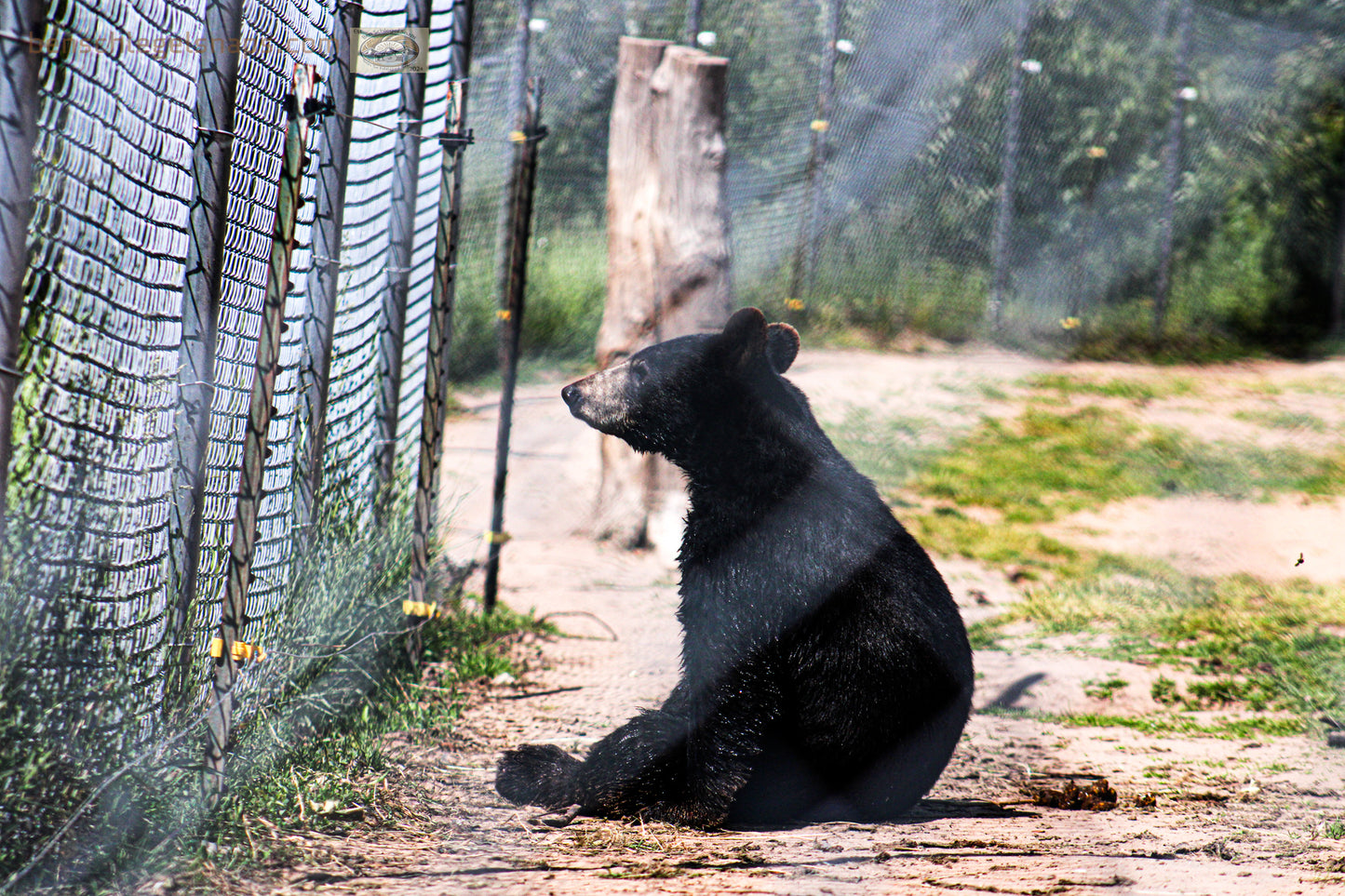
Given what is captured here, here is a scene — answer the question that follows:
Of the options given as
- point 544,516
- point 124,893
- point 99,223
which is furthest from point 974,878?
point 544,516

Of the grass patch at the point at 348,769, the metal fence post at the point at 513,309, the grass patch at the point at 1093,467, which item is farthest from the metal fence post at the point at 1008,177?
the grass patch at the point at 348,769

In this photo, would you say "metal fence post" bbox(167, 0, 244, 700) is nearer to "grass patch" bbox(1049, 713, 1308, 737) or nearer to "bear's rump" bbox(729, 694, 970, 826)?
"bear's rump" bbox(729, 694, 970, 826)

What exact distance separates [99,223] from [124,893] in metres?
1.29

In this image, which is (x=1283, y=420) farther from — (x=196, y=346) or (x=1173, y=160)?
(x=196, y=346)

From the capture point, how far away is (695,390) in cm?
314

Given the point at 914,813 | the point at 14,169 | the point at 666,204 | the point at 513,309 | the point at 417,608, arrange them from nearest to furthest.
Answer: the point at 14,169 → the point at 914,813 → the point at 417,608 → the point at 513,309 → the point at 666,204

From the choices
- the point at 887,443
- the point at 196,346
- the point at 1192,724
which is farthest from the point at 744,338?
the point at 887,443

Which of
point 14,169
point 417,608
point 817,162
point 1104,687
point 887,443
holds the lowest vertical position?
point 1104,687

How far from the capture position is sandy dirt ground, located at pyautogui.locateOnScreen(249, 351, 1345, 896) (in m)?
2.33

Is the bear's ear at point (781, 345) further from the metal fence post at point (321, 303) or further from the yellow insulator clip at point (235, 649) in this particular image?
the yellow insulator clip at point (235, 649)

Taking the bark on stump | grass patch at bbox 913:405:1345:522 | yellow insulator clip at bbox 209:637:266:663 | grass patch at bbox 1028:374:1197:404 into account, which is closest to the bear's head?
yellow insulator clip at bbox 209:637:266:663

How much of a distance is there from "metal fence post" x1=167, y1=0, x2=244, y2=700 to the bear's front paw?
0.91 m

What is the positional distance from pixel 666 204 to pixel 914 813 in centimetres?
377

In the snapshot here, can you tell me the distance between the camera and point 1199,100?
10.4m
